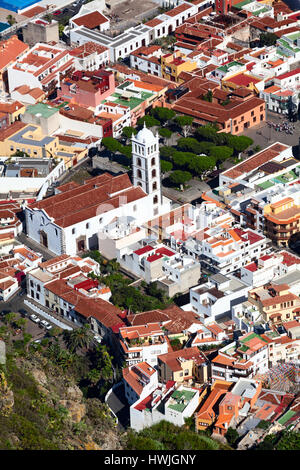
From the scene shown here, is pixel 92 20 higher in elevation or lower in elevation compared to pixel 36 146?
lower

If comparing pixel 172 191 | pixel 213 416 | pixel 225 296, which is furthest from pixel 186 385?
A: pixel 172 191

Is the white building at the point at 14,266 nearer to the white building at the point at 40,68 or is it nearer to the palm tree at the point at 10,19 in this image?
the white building at the point at 40,68

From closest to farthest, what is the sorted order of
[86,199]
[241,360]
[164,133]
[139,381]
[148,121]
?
[139,381]
[241,360]
[86,199]
[164,133]
[148,121]

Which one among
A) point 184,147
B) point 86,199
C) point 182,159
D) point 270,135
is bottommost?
point 270,135

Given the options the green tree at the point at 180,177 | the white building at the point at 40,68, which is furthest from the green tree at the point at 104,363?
the white building at the point at 40,68

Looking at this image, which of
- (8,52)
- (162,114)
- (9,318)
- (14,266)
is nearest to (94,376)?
(9,318)

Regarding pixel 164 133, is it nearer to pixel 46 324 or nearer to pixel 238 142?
pixel 238 142

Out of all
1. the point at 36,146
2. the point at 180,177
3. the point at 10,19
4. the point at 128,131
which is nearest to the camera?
the point at 180,177
